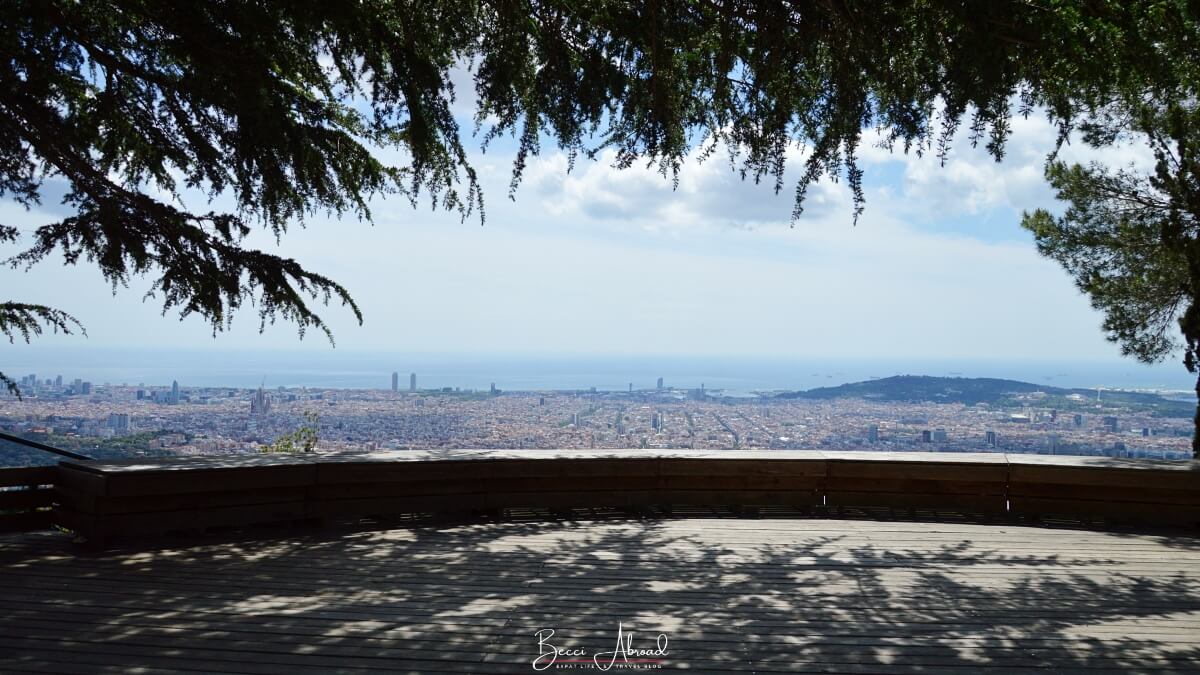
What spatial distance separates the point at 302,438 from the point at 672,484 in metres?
7.10

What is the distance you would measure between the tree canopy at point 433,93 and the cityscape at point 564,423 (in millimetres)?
4911

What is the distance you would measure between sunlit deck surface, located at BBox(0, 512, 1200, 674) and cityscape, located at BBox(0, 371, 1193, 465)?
5.39m

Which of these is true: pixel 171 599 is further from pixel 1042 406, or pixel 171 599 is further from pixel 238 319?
pixel 1042 406

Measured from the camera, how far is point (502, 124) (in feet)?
18.5

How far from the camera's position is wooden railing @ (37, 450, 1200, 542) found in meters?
6.37

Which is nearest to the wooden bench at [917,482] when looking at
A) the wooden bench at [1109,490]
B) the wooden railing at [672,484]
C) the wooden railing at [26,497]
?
the wooden railing at [672,484]

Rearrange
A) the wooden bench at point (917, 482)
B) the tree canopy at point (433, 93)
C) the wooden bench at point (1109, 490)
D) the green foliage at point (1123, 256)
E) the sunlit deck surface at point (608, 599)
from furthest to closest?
the green foliage at point (1123, 256)
the wooden bench at point (917, 482)
the wooden bench at point (1109, 490)
the tree canopy at point (433, 93)
the sunlit deck surface at point (608, 599)

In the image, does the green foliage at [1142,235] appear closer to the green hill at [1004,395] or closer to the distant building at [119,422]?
the green hill at [1004,395]

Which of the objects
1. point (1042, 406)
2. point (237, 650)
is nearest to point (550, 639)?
point (237, 650)

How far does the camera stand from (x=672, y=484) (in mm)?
7312

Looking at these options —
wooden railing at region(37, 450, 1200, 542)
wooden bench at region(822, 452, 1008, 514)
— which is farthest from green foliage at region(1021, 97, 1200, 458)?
wooden bench at region(822, 452, 1008, 514)

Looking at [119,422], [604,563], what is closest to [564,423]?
[119,422]

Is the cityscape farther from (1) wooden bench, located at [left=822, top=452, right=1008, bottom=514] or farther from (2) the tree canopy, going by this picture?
(2) the tree canopy

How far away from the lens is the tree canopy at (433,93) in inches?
186
